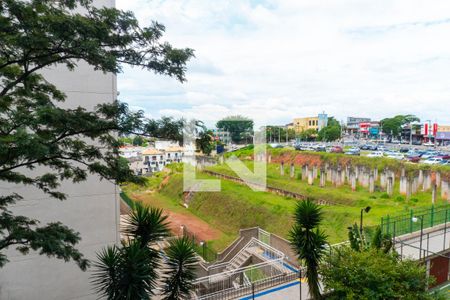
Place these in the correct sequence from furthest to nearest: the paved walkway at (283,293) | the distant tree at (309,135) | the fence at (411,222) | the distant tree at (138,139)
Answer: the distant tree at (309,135) < the fence at (411,222) < the paved walkway at (283,293) < the distant tree at (138,139)

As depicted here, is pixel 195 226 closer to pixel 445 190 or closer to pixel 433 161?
pixel 445 190

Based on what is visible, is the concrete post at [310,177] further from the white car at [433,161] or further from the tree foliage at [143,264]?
the tree foliage at [143,264]

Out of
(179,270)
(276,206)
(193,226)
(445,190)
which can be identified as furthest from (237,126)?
(179,270)

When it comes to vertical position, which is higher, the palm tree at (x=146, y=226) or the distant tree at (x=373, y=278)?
the palm tree at (x=146, y=226)

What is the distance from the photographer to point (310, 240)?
22.5 ft

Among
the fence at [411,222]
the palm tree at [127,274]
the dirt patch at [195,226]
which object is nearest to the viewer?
the palm tree at [127,274]

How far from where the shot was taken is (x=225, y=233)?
82.8ft

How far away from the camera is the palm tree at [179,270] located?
4.93 metres

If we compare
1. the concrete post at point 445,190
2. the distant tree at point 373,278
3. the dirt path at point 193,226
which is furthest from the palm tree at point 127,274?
the concrete post at point 445,190

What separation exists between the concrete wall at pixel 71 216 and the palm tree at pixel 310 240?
17.9 ft

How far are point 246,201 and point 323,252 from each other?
19875mm

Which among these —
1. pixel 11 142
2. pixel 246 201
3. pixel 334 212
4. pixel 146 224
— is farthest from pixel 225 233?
pixel 11 142

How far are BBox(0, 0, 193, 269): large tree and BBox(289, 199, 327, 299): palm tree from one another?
13.1 feet

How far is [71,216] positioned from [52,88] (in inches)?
172
